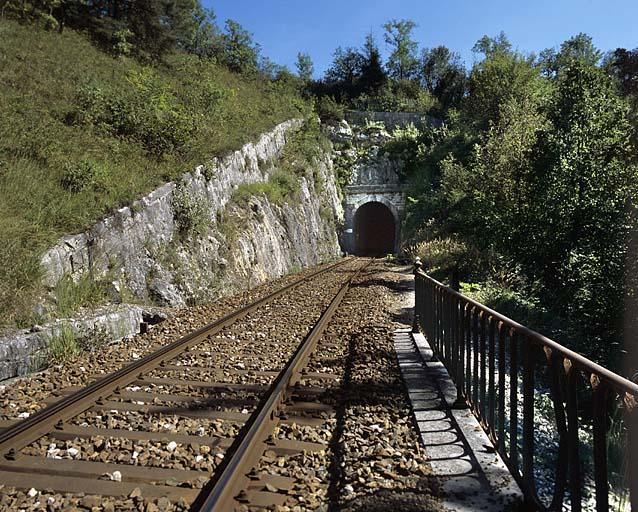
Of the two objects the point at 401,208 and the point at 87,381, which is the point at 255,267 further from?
the point at 401,208

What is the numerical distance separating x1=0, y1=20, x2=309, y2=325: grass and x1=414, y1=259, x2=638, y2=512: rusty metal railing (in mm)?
5731

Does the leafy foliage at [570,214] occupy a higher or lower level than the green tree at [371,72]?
lower

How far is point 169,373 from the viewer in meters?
5.40

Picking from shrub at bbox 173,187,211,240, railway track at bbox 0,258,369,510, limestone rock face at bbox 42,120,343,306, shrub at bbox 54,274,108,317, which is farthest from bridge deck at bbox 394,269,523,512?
shrub at bbox 173,187,211,240

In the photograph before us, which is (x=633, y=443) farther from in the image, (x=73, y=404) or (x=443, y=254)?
(x=443, y=254)

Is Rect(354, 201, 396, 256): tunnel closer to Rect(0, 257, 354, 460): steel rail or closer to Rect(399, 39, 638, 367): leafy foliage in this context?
Rect(399, 39, 638, 367): leafy foliage

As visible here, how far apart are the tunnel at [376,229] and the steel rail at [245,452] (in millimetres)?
39574

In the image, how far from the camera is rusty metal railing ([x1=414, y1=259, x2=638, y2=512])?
1925mm

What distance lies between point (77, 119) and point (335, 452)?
12224 mm

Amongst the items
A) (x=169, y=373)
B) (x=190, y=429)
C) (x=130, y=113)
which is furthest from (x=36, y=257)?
(x=130, y=113)

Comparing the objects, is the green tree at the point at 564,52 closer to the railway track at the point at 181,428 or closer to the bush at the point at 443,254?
the bush at the point at 443,254

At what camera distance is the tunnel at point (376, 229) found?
45250 millimetres

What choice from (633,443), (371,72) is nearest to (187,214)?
(633,443)

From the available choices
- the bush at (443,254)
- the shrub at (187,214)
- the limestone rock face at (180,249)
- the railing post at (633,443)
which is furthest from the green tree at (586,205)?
the shrub at (187,214)
